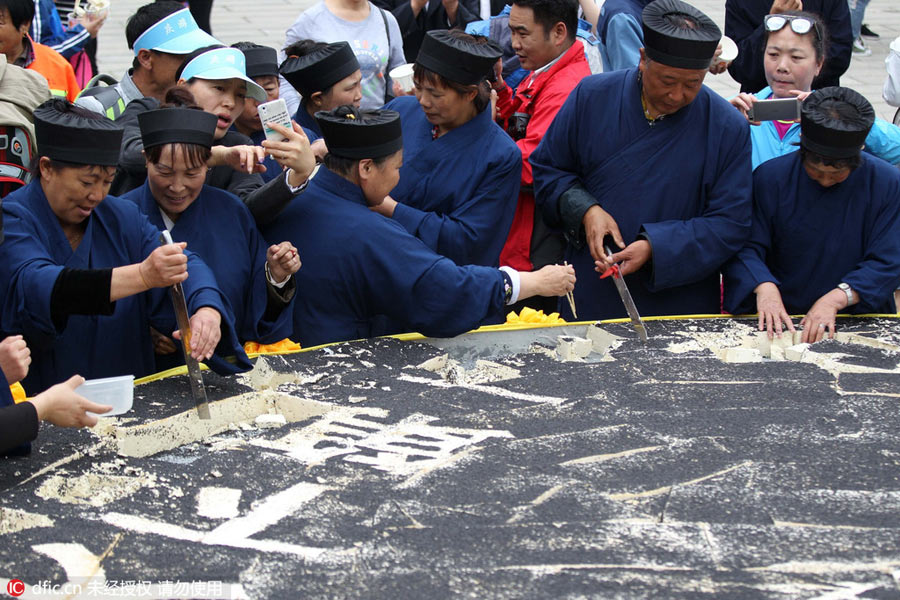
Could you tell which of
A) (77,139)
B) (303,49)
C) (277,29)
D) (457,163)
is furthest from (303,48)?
(277,29)

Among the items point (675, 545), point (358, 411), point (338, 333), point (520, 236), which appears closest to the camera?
point (675, 545)

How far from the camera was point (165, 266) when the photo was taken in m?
2.60

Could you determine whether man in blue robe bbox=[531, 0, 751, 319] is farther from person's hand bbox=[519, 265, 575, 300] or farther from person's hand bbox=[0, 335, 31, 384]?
person's hand bbox=[0, 335, 31, 384]

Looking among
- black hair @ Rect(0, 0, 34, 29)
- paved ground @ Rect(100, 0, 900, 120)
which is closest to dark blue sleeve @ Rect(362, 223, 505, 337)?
black hair @ Rect(0, 0, 34, 29)

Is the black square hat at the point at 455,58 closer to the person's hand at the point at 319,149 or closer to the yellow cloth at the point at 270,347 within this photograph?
the person's hand at the point at 319,149

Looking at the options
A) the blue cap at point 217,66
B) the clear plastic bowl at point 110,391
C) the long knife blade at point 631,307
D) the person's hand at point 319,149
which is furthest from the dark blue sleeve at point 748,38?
the clear plastic bowl at point 110,391

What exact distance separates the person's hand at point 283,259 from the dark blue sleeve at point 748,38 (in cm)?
251

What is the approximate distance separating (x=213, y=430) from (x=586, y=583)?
1124mm

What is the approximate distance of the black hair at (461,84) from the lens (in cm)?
363

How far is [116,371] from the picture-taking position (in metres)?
3.03

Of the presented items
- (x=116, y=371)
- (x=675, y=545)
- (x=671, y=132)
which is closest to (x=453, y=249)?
(x=671, y=132)

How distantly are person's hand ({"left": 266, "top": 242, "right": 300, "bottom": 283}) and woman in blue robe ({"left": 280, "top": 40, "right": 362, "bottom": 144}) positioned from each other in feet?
3.08

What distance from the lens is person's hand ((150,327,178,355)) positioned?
312cm

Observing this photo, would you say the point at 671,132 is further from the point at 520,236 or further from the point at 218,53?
the point at 218,53
